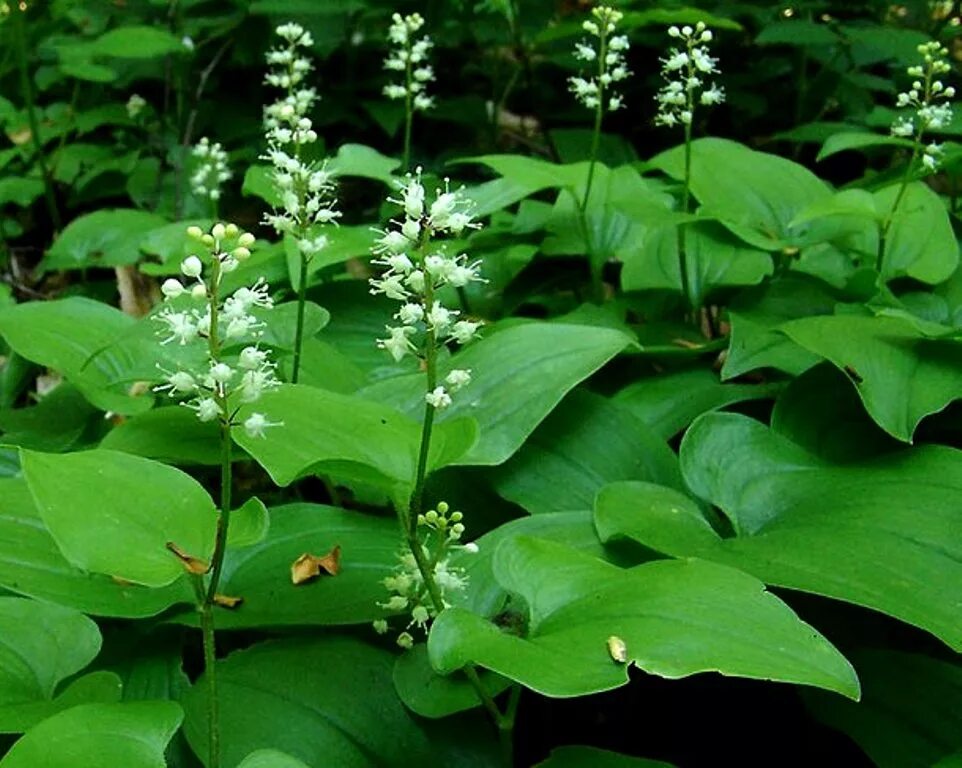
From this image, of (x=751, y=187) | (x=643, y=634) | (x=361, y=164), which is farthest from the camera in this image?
(x=361, y=164)

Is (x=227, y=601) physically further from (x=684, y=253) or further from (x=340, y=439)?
(x=684, y=253)

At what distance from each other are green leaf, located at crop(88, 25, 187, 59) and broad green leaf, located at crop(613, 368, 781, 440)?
3.48 meters

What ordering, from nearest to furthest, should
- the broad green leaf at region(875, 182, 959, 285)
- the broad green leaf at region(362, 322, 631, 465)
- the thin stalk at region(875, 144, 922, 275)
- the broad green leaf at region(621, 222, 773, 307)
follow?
the broad green leaf at region(362, 322, 631, 465) → the thin stalk at region(875, 144, 922, 275) → the broad green leaf at region(875, 182, 959, 285) → the broad green leaf at region(621, 222, 773, 307)

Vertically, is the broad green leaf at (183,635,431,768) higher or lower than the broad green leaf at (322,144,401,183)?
lower

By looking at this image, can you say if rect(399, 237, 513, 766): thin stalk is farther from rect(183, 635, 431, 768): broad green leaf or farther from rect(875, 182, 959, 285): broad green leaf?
rect(875, 182, 959, 285): broad green leaf

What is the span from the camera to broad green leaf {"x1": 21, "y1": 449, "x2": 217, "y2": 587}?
1648 mm

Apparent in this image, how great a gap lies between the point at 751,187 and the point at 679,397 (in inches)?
48.8

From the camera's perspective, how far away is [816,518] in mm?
2240

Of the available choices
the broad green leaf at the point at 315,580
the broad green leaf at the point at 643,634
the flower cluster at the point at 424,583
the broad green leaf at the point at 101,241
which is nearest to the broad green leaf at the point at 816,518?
the broad green leaf at the point at 643,634

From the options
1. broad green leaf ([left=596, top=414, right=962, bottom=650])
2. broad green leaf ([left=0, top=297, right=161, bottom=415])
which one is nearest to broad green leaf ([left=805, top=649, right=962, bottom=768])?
broad green leaf ([left=596, top=414, right=962, bottom=650])

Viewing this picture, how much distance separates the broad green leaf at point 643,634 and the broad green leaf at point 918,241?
1873 millimetres

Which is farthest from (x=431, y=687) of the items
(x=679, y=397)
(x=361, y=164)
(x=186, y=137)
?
(x=186, y=137)

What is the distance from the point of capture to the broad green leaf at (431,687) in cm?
191

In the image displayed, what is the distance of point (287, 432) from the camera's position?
1966 millimetres
